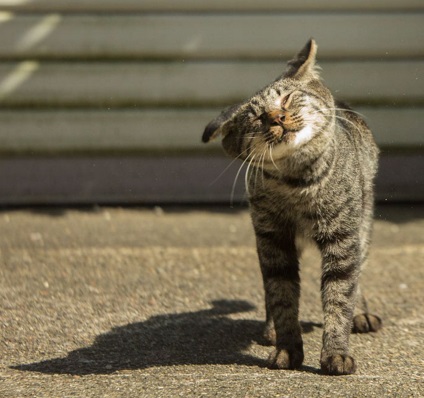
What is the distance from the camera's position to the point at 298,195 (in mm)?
4367

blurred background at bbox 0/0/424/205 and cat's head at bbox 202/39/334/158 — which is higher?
cat's head at bbox 202/39/334/158

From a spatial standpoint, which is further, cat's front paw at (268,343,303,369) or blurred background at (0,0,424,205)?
blurred background at (0,0,424,205)

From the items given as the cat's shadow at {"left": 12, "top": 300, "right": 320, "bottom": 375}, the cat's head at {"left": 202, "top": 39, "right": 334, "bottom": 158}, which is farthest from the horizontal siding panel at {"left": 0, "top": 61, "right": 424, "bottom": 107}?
the cat's head at {"left": 202, "top": 39, "right": 334, "bottom": 158}

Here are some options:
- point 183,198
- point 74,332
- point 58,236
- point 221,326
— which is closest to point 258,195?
point 221,326

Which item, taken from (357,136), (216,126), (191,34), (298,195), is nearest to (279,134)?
(216,126)

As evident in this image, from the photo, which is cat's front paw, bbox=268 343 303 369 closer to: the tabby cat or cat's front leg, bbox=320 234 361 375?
the tabby cat

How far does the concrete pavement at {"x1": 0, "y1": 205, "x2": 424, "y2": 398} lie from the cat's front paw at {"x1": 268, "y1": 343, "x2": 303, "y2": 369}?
50 millimetres

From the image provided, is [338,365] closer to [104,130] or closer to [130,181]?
[130,181]

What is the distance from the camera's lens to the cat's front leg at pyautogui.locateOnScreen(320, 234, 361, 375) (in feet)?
13.7

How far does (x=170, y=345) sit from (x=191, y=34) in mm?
3683

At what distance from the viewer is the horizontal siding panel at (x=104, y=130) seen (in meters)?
7.77

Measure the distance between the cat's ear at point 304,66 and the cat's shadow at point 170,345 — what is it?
1377 mm

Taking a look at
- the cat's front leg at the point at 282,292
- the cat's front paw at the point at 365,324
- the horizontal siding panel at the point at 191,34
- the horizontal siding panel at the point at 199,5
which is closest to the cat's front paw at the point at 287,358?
the cat's front leg at the point at 282,292

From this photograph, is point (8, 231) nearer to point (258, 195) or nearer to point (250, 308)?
point (250, 308)
